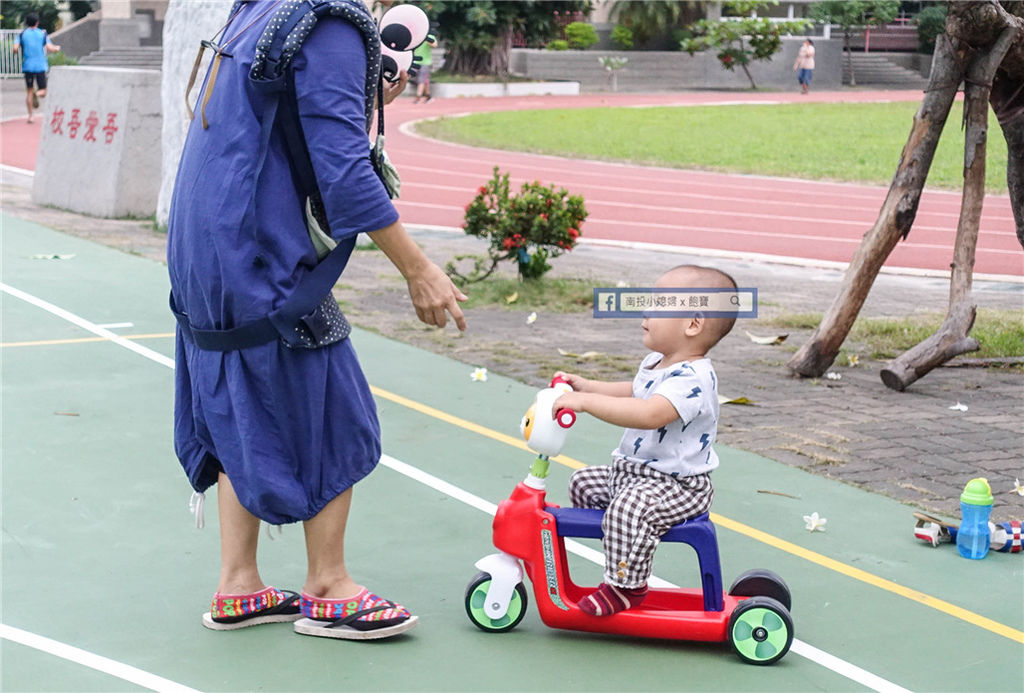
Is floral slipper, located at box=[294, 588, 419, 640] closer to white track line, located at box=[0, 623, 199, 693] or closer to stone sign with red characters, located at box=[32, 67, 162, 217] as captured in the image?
white track line, located at box=[0, 623, 199, 693]

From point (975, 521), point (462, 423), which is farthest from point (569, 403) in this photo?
point (462, 423)

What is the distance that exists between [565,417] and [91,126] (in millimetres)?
11984

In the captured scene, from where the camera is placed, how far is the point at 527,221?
985 centimetres

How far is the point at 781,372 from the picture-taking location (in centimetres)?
768

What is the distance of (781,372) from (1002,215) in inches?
380

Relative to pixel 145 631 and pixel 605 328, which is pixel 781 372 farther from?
pixel 145 631

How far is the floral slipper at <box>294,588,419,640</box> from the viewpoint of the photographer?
3.83 metres

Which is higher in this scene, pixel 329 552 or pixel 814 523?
pixel 329 552

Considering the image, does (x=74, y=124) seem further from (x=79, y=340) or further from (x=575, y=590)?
(x=575, y=590)

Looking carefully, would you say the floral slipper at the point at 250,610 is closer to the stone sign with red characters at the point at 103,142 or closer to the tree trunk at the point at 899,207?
the tree trunk at the point at 899,207

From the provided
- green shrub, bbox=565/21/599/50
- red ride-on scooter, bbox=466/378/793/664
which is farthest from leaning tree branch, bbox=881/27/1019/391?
green shrub, bbox=565/21/599/50

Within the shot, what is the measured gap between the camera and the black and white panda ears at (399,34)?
154 inches

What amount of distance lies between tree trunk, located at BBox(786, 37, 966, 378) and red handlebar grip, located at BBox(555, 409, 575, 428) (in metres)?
3.98

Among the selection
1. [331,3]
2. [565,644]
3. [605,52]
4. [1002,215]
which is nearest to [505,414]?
[565,644]
